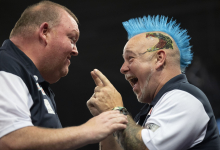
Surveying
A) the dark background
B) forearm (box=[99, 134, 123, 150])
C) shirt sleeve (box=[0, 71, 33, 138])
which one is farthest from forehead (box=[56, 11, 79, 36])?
the dark background

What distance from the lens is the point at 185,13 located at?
2.99 metres

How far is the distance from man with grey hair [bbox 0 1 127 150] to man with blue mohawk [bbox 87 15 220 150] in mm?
185

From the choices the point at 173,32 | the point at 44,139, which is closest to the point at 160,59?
the point at 173,32

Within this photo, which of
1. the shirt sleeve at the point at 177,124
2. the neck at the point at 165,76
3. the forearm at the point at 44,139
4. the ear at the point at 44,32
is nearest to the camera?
the forearm at the point at 44,139

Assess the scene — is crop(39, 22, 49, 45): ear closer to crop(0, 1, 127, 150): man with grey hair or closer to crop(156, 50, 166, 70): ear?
crop(0, 1, 127, 150): man with grey hair

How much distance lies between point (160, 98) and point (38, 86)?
695 mm

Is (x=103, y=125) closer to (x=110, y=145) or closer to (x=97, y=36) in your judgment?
(x=110, y=145)

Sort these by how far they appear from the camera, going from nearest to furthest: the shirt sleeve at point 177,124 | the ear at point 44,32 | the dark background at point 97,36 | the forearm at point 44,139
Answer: the forearm at point 44,139
the shirt sleeve at point 177,124
the ear at point 44,32
the dark background at point 97,36

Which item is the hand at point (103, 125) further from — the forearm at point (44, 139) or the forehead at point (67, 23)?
the forehead at point (67, 23)

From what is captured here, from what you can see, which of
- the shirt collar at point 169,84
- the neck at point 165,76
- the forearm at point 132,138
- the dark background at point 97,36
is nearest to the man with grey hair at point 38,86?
the forearm at point 132,138

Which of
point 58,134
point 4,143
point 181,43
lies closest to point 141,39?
point 181,43

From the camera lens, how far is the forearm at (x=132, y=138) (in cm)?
134

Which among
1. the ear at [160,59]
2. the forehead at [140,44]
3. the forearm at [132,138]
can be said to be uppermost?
Result: the forehead at [140,44]

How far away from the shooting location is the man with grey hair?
41.1 inches
